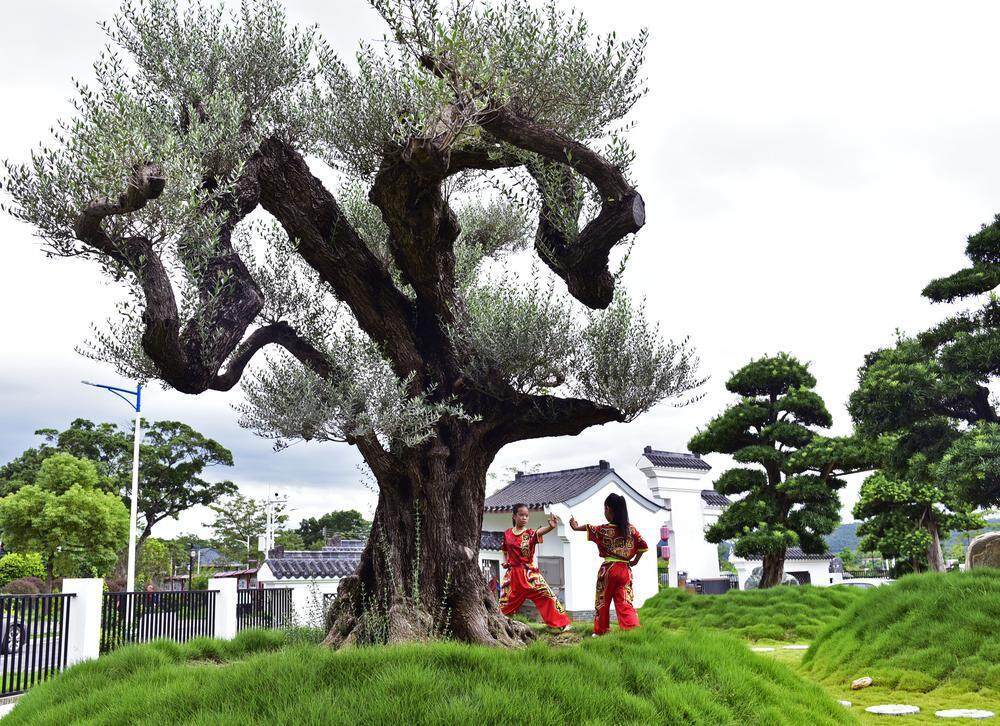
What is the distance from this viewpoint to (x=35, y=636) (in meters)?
11.4

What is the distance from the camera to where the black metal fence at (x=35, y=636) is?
1125cm

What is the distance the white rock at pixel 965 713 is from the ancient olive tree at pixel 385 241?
430 centimetres

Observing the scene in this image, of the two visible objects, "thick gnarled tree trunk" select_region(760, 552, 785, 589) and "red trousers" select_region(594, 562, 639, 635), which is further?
"thick gnarled tree trunk" select_region(760, 552, 785, 589)

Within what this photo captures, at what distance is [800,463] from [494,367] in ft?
44.7

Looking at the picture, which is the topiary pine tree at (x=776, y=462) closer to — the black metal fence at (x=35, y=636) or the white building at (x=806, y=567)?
the white building at (x=806, y=567)

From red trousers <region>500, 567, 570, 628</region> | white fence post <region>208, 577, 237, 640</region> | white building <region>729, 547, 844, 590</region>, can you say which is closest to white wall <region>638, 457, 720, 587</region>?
white building <region>729, 547, 844, 590</region>

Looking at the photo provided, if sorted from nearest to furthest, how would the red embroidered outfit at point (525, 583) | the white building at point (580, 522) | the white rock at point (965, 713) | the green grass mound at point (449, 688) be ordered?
the green grass mound at point (449, 688) < the white rock at point (965, 713) < the red embroidered outfit at point (525, 583) < the white building at point (580, 522)

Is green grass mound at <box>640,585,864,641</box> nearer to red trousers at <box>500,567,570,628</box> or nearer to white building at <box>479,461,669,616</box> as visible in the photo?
white building at <box>479,461,669,616</box>

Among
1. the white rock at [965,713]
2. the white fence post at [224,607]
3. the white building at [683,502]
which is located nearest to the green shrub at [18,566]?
the white fence post at [224,607]

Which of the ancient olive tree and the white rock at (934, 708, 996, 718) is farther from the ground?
the ancient olive tree

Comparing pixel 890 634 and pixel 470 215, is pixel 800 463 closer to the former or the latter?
pixel 890 634

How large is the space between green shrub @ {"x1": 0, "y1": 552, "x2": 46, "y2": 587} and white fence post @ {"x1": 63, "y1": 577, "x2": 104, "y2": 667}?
22.1 metres

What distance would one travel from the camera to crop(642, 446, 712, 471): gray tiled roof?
2575cm

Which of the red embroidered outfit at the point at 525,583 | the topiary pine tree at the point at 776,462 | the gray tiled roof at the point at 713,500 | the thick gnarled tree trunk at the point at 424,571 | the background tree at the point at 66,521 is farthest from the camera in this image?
the gray tiled roof at the point at 713,500
